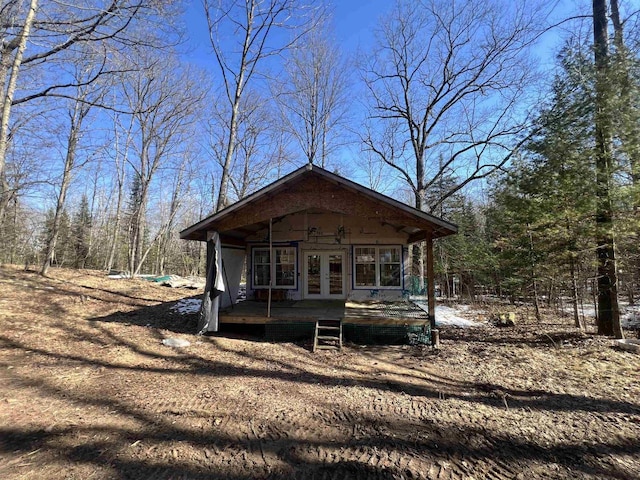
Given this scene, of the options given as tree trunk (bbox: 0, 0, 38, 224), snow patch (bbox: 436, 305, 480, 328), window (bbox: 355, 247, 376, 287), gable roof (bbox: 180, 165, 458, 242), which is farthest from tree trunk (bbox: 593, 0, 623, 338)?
tree trunk (bbox: 0, 0, 38, 224)

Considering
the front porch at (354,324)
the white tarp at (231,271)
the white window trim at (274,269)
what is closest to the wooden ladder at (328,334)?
the front porch at (354,324)

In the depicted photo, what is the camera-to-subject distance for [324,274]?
11.6m

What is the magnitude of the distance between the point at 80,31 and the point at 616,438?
11.1m

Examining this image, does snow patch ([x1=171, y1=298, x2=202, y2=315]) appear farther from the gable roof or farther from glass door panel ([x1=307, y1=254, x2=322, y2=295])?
the gable roof

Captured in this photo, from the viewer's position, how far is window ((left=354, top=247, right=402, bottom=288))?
11.4m

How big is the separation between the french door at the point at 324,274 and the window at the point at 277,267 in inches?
20.4

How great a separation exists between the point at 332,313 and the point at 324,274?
3041 mm

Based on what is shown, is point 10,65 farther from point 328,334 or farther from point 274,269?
point 328,334

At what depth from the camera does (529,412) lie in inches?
158

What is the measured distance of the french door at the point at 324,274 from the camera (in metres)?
11.6

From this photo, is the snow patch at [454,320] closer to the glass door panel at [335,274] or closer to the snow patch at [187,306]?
the glass door panel at [335,274]

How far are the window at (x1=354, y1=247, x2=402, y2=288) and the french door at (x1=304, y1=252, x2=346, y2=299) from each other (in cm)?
61

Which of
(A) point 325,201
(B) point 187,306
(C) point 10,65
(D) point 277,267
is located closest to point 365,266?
(D) point 277,267

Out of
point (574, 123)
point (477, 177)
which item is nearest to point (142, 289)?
point (574, 123)
